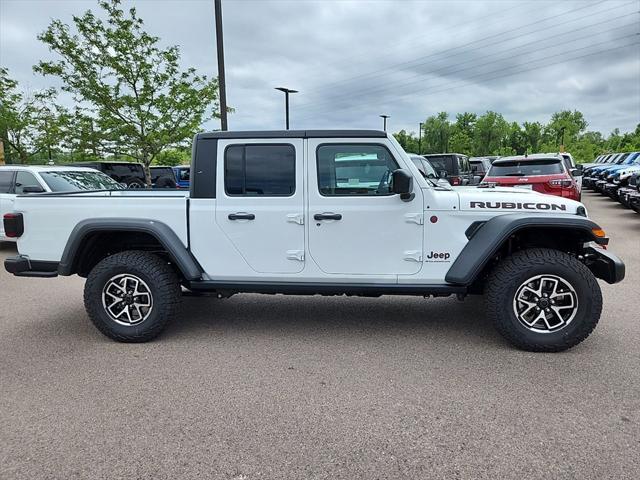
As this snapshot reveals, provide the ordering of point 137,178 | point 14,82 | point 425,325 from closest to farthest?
point 425,325 → point 137,178 → point 14,82

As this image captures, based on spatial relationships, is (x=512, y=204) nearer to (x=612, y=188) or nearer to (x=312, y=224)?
(x=312, y=224)

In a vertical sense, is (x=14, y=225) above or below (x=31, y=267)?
above

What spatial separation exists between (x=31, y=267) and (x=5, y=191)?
582 centimetres

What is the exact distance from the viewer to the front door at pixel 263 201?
4129 mm

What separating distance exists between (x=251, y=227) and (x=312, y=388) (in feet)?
4.96

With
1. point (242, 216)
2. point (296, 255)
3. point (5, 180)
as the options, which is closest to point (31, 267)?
point (242, 216)

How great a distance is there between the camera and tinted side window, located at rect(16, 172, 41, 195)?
887cm

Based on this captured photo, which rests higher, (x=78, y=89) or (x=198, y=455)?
(x=78, y=89)

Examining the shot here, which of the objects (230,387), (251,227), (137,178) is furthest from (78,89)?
(230,387)

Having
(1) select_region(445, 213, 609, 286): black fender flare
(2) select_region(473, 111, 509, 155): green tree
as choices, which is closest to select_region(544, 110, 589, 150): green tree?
(2) select_region(473, 111, 509, 155): green tree

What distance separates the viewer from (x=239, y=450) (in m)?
2.64

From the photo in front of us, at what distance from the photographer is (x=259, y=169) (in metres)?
4.20

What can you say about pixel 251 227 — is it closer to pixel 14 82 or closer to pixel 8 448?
pixel 8 448

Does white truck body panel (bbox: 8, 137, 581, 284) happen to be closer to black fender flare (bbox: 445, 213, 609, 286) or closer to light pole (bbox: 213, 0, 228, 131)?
black fender flare (bbox: 445, 213, 609, 286)
